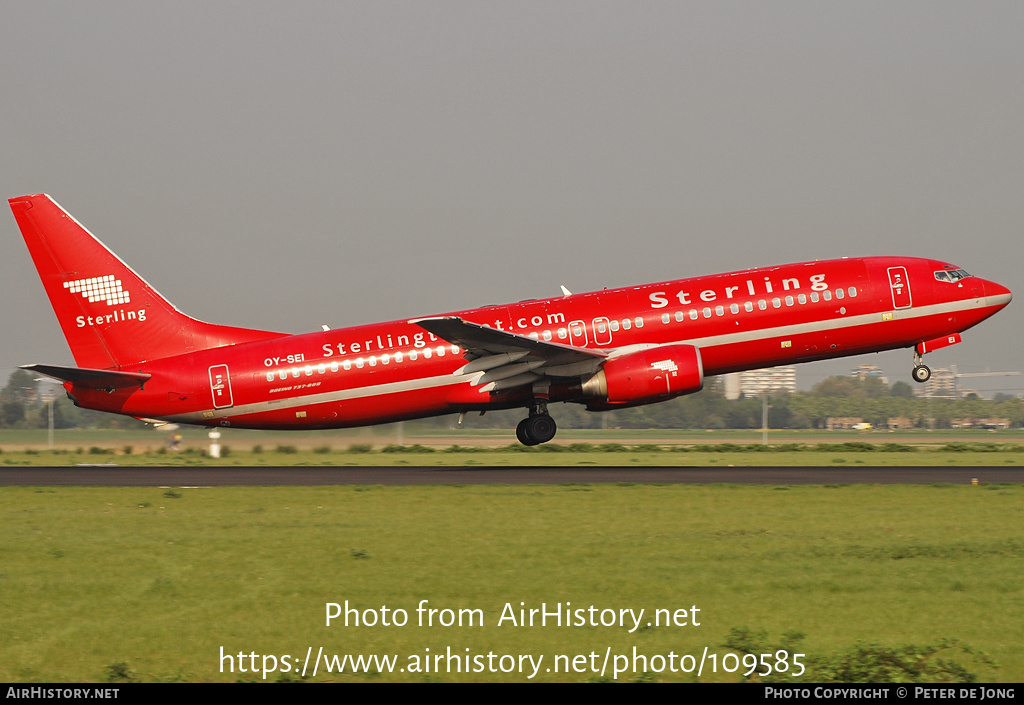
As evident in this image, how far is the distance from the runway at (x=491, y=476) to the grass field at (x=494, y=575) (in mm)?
3876

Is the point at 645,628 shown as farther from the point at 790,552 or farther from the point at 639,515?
the point at 639,515

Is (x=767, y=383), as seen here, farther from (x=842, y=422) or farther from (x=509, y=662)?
(x=509, y=662)

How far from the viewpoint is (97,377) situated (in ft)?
97.6

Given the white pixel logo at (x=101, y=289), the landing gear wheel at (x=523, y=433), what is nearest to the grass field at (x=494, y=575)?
the landing gear wheel at (x=523, y=433)

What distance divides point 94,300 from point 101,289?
1.33 ft

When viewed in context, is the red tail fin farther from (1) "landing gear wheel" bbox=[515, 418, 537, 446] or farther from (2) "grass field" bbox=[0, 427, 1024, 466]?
(1) "landing gear wheel" bbox=[515, 418, 537, 446]

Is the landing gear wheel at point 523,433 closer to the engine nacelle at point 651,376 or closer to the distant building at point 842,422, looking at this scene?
the engine nacelle at point 651,376

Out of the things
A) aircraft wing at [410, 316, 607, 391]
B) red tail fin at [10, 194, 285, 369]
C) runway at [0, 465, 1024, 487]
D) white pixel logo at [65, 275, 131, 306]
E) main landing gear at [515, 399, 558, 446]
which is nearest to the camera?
runway at [0, 465, 1024, 487]

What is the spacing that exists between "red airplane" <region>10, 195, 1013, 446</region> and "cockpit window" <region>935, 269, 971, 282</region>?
0.05m

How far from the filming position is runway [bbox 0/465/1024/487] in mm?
25531

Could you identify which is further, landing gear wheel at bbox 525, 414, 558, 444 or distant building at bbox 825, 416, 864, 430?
distant building at bbox 825, 416, 864, 430

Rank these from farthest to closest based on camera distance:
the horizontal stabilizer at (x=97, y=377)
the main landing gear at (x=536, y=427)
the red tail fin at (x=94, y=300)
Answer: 1. the main landing gear at (x=536, y=427)
2. the red tail fin at (x=94, y=300)
3. the horizontal stabilizer at (x=97, y=377)

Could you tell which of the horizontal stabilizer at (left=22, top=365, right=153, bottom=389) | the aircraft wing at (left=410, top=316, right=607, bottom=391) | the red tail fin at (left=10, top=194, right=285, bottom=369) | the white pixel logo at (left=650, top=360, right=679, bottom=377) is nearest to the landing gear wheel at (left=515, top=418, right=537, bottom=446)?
the aircraft wing at (left=410, top=316, right=607, bottom=391)

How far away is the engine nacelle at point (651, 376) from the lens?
95.4 ft
